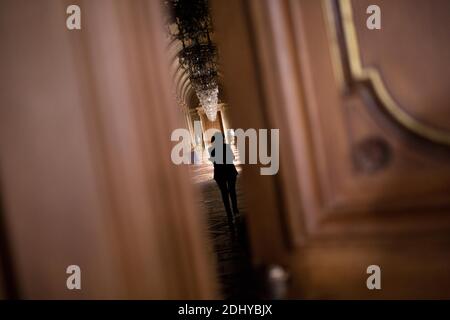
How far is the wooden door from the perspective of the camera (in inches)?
22.5

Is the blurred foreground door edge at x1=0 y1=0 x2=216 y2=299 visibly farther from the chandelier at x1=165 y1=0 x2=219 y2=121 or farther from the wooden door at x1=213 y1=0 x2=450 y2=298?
the chandelier at x1=165 y1=0 x2=219 y2=121

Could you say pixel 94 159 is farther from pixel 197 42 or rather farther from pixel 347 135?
pixel 197 42

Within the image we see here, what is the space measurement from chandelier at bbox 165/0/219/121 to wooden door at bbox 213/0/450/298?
17.1 ft

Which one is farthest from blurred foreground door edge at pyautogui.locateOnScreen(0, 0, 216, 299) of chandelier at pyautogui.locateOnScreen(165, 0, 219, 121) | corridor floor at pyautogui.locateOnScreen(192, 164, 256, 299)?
chandelier at pyautogui.locateOnScreen(165, 0, 219, 121)

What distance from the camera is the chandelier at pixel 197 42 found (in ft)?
19.5

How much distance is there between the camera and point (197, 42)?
8.11m

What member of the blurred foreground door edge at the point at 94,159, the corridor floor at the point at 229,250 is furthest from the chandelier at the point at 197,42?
the blurred foreground door edge at the point at 94,159

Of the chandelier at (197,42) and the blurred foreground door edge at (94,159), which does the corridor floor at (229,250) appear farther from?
the chandelier at (197,42)

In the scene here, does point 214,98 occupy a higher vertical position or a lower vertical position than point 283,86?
higher

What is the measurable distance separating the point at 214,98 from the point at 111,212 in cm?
1386
